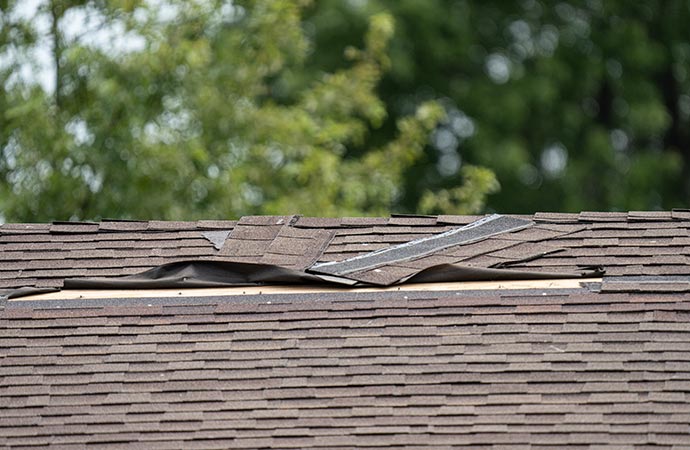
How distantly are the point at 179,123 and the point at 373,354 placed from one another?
829cm

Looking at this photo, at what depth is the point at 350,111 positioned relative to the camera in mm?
15984

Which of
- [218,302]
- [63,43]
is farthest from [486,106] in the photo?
[218,302]

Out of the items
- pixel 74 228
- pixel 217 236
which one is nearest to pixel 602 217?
pixel 217 236

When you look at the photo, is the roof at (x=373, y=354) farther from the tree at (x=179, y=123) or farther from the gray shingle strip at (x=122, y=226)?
the tree at (x=179, y=123)

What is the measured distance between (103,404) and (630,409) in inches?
94.3

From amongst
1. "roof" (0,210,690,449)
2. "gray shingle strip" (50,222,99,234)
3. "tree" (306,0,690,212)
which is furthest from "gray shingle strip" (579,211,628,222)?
"tree" (306,0,690,212)

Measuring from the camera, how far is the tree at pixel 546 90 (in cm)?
2345

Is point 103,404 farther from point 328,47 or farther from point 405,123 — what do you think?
point 328,47

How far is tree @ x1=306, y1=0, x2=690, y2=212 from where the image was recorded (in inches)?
923

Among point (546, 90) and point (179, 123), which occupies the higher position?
point (179, 123)

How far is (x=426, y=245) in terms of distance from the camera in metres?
7.50

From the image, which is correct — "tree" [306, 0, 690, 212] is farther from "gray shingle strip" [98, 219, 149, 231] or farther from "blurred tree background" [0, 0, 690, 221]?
"gray shingle strip" [98, 219, 149, 231]

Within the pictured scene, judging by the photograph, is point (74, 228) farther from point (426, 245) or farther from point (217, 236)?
point (426, 245)

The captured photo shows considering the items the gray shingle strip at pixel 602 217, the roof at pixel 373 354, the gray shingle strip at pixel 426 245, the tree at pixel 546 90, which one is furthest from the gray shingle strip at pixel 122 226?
the tree at pixel 546 90
